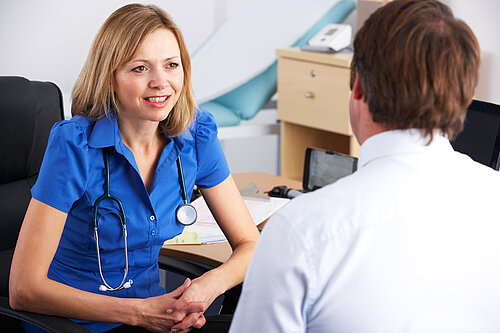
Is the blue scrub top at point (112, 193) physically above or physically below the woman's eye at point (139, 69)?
below

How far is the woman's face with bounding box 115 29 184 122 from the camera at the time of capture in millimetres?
1559

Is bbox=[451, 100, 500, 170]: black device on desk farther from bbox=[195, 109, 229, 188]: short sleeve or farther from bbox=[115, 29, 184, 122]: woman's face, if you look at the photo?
bbox=[115, 29, 184, 122]: woman's face

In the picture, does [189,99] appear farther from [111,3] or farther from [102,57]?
[111,3]

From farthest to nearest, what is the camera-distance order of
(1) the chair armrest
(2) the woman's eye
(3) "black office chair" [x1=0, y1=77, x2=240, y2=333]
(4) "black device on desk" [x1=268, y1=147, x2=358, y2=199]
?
(4) "black device on desk" [x1=268, y1=147, x2=358, y2=199] → (3) "black office chair" [x1=0, y1=77, x2=240, y2=333] → (2) the woman's eye → (1) the chair armrest

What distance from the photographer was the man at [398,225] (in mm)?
875

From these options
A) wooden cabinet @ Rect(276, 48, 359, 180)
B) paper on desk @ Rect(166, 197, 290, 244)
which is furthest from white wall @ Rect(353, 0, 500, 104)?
paper on desk @ Rect(166, 197, 290, 244)

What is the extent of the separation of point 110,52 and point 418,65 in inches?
34.1

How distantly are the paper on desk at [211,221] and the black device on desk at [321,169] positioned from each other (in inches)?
3.9

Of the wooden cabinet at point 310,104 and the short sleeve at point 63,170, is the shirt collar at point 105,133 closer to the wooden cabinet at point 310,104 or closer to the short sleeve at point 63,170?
the short sleeve at point 63,170

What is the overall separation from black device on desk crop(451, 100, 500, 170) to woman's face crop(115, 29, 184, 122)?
0.80m

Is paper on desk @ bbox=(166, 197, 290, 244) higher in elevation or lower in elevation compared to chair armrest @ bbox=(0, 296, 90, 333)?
lower

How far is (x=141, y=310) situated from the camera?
147cm

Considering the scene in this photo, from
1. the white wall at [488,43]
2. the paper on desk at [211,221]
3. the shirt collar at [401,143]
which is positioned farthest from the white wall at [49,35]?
the shirt collar at [401,143]

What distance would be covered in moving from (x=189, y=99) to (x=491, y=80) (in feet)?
5.00
